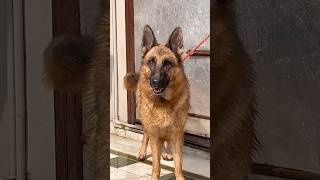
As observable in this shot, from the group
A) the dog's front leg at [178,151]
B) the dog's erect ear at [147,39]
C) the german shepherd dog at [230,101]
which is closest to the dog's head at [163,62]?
the dog's erect ear at [147,39]

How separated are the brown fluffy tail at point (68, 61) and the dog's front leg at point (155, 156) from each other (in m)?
0.46

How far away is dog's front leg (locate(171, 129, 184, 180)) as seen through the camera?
201 cm

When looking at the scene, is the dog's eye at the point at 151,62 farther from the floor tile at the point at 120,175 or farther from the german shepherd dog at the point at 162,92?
the floor tile at the point at 120,175

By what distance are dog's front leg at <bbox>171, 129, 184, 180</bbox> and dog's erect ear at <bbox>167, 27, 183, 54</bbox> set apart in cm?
41

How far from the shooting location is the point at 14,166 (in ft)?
8.23

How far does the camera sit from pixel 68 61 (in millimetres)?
2158

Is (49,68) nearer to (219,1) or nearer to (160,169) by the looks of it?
(160,169)

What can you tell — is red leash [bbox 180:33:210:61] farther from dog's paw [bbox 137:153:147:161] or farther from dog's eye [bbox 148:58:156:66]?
dog's paw [bbox 137:153:147:161]

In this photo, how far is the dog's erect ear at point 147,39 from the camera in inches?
79.8

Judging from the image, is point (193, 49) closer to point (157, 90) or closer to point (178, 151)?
point (157, 90)

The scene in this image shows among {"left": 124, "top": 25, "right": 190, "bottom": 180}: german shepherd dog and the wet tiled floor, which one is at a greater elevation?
{"left": 124, "top": 25, "right": 190, "bottom": 180}: german shepherd dog

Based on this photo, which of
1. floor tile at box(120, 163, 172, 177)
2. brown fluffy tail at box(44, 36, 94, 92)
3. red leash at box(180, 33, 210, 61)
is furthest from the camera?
floor tile at box(120, 163, 172, 177)

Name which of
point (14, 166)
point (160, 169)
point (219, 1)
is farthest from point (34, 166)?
point (219, 1)

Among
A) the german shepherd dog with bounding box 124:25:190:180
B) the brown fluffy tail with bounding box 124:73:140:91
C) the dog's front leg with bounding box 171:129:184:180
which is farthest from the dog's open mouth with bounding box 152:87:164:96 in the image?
the dog's front leg with bounding box 171:129:184:180
